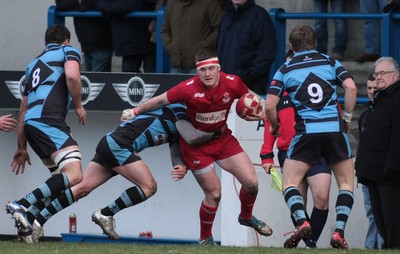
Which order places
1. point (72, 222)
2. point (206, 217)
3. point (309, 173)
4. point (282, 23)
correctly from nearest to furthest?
1. point (206, 217)
2. point (309, 173)
3. point (282, 23)
4. point (72, 222)

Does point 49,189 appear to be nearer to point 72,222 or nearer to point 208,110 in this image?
point 208,110

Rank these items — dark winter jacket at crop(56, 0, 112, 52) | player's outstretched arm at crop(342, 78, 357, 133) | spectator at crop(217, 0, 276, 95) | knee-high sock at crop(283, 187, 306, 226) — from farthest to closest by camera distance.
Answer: dark winter jacket at crop(56, 0, 112, 52) → spectator at crop(217, 0, 276, 95) → player's outstretched arm at crop(342, 78, 357, 133) → knee-high sock at crop(283, 187, 306, 226)

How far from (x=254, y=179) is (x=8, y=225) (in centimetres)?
520

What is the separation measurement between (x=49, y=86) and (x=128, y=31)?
342cm

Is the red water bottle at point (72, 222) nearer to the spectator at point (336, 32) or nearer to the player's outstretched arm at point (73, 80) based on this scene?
the spectator at point (336, 32)

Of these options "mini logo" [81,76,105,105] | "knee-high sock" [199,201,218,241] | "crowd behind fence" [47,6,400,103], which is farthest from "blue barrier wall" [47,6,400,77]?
"knee-high sock" [199,201,218,241]

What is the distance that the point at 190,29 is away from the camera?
578 inches

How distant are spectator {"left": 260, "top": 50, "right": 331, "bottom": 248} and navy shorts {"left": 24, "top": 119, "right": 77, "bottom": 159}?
223cm

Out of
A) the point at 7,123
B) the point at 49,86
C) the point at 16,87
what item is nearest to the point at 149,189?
the point at 49,86

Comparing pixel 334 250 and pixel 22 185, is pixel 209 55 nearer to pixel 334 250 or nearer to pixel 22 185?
pixel 334 250

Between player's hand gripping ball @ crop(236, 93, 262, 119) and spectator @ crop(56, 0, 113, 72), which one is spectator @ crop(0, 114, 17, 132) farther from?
spectator @ crop(56, 0, 113, 72)

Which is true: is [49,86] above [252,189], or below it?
above

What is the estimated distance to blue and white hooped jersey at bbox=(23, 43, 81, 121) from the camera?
11.9 meters

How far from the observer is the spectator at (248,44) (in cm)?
1422
